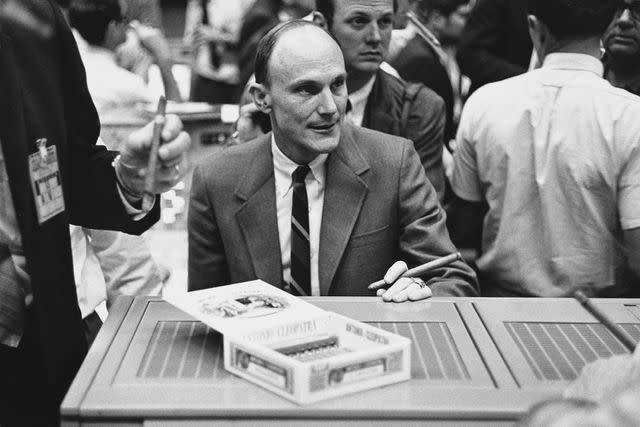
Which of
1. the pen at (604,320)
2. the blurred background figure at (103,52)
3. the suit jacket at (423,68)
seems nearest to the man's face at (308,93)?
the pen at (604,320)

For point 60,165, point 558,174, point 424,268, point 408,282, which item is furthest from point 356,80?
point 60,165

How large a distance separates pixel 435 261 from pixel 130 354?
2.89 ft

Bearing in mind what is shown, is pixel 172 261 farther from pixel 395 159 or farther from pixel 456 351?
pixel 456 351

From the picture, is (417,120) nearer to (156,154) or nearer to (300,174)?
(300,174)

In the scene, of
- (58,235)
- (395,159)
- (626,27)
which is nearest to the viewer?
(58,235)

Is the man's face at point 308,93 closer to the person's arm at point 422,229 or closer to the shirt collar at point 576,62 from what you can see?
the person's arm at point 422,229

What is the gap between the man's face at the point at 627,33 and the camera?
310 cm

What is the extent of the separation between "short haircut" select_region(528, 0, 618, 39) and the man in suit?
1.31m

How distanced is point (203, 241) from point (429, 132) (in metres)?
1.07

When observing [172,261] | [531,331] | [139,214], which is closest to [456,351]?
[531,331]

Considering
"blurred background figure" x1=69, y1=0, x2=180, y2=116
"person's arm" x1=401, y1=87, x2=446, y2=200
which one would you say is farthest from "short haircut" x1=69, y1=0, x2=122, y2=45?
"person's arm" x1=401, y1=87, x2=446, y2=200

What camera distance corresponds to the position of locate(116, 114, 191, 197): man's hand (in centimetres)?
176

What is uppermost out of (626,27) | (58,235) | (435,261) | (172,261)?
(626,27)

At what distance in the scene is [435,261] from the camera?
2291 millimetres
